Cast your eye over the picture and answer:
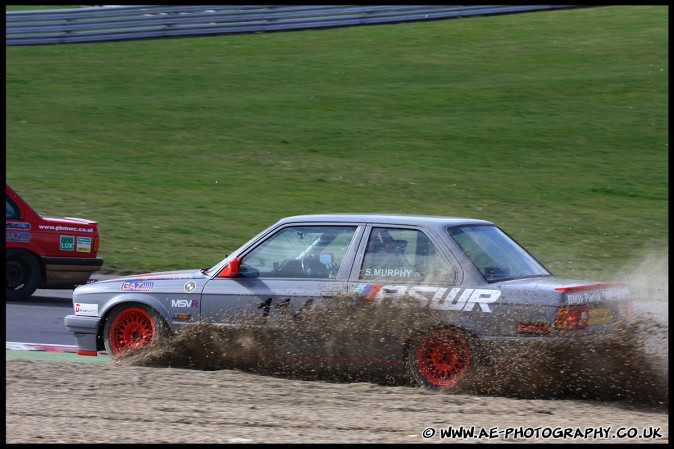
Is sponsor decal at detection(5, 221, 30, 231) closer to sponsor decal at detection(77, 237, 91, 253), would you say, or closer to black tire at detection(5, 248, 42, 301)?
black tire at detection(5, 248, 42, 301)

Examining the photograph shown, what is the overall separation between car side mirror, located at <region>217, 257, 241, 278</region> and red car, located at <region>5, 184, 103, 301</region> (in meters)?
5.28

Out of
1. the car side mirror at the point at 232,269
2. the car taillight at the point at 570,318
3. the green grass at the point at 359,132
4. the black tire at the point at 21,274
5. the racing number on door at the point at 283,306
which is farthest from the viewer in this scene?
the green grass at the point at 359,132

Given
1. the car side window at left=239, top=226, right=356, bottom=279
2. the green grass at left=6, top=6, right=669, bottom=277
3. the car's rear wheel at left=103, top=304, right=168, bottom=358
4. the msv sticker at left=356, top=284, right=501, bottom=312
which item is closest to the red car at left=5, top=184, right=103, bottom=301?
the green grass at left=6, top=6, right=669, bottom=277

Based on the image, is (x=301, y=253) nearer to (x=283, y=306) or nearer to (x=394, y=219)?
(x=283, y=306)

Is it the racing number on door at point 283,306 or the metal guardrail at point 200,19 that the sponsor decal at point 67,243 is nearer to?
the racing number on door at point 283,306

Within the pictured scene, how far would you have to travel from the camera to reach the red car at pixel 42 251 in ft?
41.0

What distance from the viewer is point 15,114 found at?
23.6 m

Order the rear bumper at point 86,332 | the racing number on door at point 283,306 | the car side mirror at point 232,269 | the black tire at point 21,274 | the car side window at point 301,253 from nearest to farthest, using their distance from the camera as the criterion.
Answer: the racing number on door at point 283,306 → the car side window at point 301,253 → the car side mirror at point 232,269 → the rear bumper at point 86,332 → the black tire at point 21,274

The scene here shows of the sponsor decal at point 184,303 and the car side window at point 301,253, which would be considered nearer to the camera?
the car side window at point 301,253

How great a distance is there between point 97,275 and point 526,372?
8641 mm

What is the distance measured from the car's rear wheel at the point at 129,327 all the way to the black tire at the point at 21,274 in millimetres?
4682

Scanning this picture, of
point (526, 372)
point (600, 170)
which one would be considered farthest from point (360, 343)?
point (600, 170)

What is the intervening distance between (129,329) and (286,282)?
4.97ft

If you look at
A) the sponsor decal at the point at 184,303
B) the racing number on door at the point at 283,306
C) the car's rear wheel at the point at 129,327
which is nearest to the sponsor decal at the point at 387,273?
the racing number on door at the point at 283,306
